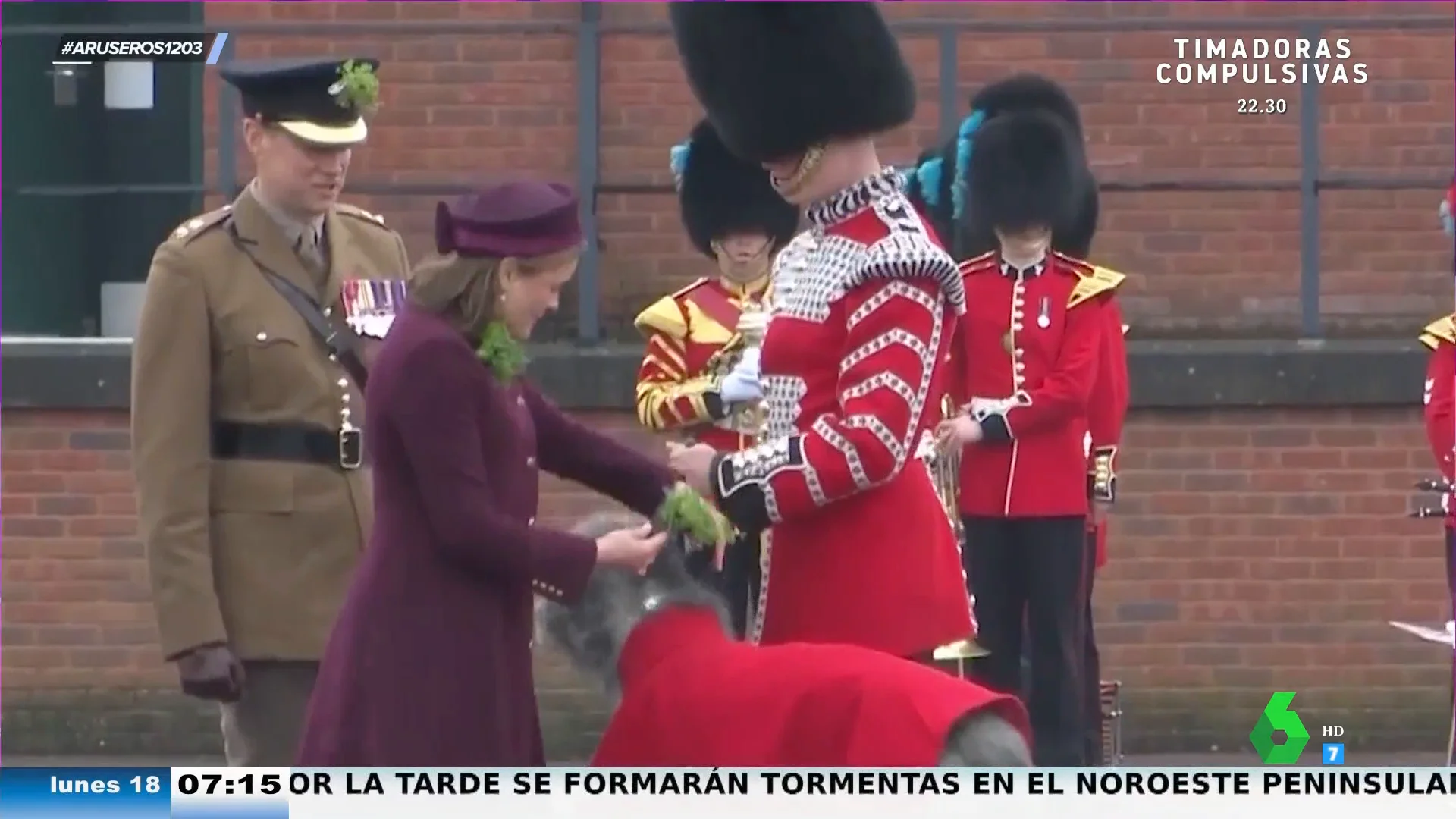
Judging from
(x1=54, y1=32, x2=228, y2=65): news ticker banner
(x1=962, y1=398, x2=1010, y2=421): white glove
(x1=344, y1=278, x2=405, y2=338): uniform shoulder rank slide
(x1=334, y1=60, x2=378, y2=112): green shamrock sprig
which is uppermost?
(x1=54, y1=32, x2=228, y2=65): news ticker banner

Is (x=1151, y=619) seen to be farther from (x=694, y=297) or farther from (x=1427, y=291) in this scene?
(x=694, y=297)

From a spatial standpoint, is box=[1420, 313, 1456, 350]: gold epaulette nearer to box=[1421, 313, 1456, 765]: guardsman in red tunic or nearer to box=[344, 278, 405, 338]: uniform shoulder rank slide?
box=[1421, 313, 1456, 765]: guardsman in red tunic

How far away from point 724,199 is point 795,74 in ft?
8.93

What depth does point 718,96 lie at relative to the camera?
4.51 m

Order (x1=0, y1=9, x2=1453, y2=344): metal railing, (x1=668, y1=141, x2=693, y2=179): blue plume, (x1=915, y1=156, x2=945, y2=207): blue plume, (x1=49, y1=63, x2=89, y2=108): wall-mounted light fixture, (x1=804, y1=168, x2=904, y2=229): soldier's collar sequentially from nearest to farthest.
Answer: (x1=804, y1=168, x2=904, y2=229): soldier's collar → (x1=668, y1=141, x2=693, y2=179): blue plume → (x1=915, y1=156, x2=945, y2=207): blue plume → (x1=0, y1=9, x2=1453, y2=344): metal railing → (x1=49, y1=63, x2=89, y2=108): wall-mounted light fixture

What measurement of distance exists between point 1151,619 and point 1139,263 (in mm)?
1130

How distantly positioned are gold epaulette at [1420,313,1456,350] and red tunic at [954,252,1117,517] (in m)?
0.81

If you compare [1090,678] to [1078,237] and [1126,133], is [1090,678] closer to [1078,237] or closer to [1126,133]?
[1078,237]

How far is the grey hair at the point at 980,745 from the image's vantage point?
3.60 meters

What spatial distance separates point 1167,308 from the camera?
27.9ft

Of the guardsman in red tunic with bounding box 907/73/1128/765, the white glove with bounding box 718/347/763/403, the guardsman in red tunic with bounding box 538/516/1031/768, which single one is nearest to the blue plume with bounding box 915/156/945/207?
the guardsman in red tunic with bounding box 907/73/1128/765

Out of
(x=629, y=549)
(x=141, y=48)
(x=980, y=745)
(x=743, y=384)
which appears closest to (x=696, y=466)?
(x=629, y=549)

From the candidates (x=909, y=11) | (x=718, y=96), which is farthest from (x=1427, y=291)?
(x=718, y=96)

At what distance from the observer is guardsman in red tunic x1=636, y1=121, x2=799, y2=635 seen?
22.1ft
